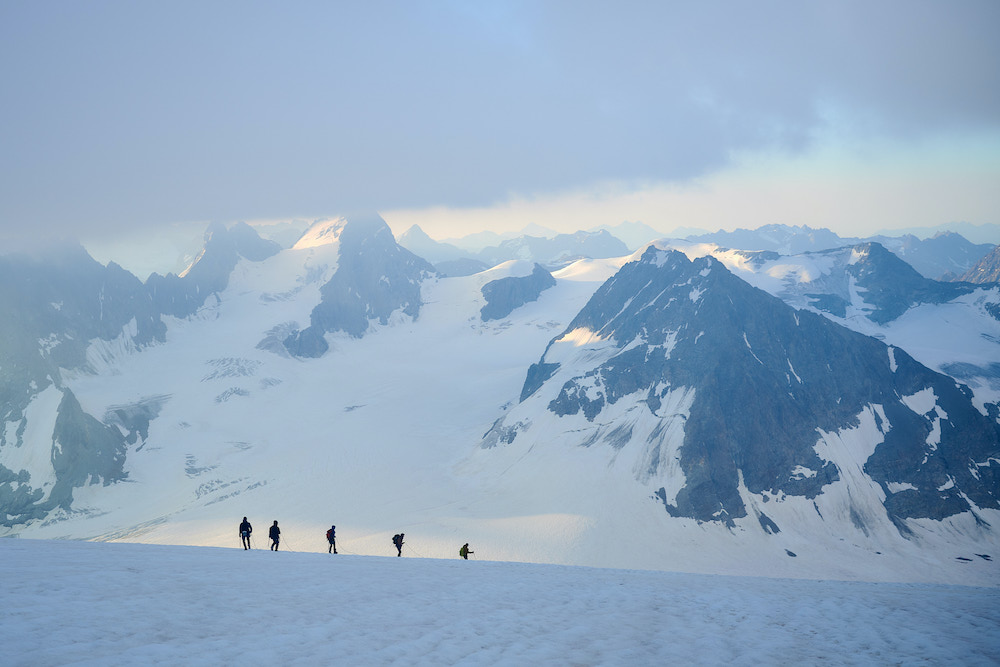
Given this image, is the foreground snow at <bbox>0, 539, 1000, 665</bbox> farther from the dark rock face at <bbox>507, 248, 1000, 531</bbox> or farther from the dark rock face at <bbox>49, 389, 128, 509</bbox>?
the dark rock face at <bbox>49, 389, 128, 509</bbox>

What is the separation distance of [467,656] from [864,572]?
306 ft

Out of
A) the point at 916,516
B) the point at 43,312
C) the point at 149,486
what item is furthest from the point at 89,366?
the point at 916,516

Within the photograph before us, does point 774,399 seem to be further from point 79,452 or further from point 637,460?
point 79,452

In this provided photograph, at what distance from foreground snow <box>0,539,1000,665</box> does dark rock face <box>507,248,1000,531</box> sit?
80024 mm

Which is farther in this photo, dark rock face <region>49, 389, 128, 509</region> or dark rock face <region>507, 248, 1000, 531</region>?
dark rock face <region>49, 389, 128, 509</region>

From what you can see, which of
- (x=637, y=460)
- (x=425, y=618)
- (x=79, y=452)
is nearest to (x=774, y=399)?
(x=637, y=460)

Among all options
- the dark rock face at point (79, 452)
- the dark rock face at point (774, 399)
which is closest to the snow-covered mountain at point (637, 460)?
the dark rock face at point (774, 399)

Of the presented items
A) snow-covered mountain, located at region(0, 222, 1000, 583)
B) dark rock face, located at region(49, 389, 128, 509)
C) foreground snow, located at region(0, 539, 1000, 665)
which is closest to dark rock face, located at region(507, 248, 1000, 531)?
snow-covered mountain, located at region(0, 222, 1000, 583)

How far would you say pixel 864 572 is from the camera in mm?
84500

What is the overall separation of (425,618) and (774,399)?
11416 cm

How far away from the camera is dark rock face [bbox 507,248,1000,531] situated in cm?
10231

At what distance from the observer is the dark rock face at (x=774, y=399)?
10231cm

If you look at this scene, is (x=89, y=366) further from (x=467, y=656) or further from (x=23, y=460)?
(x=467, y=656)

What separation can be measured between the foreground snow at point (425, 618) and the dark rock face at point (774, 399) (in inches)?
3151
